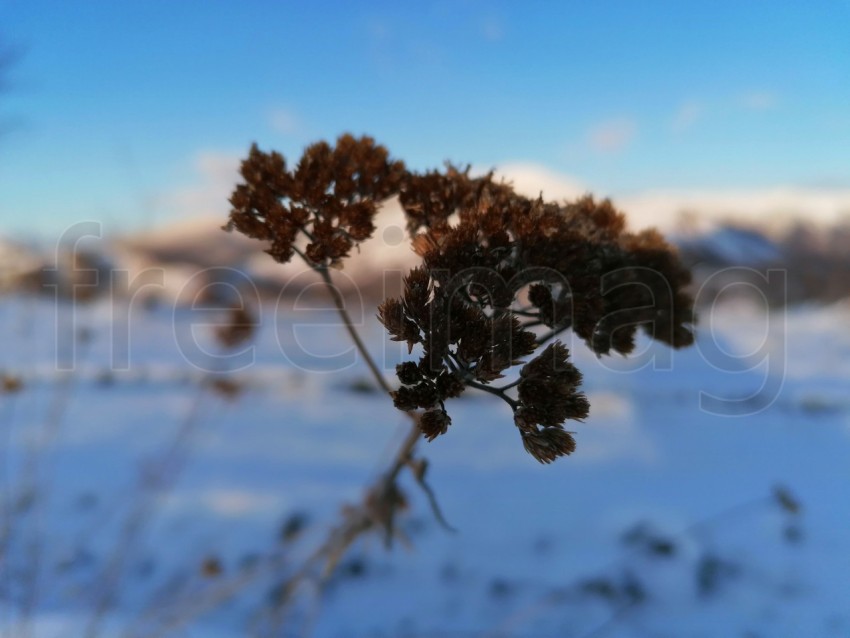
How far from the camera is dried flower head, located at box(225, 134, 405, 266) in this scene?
1003 mm

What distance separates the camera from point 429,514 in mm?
3549

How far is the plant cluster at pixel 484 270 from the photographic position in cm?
79

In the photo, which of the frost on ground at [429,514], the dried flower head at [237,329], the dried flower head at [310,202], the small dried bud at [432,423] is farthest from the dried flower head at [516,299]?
the dried flower head at [237,329]

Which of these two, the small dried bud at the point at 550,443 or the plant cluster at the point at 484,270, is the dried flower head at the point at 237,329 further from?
the small dried bud at the point at 550,443

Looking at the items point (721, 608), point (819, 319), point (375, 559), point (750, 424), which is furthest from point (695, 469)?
point (819, 319)

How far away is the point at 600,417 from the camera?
4.87 meters

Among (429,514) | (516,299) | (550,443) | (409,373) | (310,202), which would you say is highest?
(310,202)

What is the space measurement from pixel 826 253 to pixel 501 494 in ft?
25.1

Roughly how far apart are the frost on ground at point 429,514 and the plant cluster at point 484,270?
2.19 feet

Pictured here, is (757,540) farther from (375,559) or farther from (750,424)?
(375,559)

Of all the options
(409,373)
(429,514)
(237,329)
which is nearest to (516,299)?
(409,373)

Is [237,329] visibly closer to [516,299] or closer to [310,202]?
[310,202]

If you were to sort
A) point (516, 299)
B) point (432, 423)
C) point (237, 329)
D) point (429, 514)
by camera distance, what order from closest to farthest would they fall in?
1. point (432, 423)
2. point (516, 299)
3. point (237, 329)
4. point (429, 514)

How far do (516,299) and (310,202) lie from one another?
0.44 metres
